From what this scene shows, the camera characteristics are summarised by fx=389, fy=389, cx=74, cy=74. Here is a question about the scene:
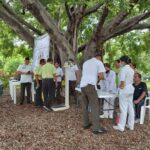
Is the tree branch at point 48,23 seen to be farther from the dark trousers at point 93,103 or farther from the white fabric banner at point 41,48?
the dark trousers at point 93,103

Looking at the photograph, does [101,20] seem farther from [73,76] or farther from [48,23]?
[73,76]

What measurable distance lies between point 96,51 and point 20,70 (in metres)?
2.87

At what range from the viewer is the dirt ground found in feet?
25.1

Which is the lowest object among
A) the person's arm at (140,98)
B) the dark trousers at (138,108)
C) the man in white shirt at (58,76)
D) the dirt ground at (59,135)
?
the dirt ground at (59,135)

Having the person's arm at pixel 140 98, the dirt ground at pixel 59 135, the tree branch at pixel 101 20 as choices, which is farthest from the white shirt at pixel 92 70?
the tree branch at pixel 101 20

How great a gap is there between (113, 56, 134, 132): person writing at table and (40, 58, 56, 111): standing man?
11.7ft

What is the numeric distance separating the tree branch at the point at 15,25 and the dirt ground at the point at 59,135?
15.2ft

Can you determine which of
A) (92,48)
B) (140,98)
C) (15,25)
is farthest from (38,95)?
(140,98)

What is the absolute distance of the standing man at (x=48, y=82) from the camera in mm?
12133

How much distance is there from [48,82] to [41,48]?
1597 mm

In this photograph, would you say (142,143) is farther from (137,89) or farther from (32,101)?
(32,101)

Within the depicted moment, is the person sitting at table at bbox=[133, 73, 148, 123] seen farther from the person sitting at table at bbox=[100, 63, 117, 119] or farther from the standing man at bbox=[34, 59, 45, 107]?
the standing man at bbox=[34, 59, 45, 107]

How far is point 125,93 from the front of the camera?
898 centimetres

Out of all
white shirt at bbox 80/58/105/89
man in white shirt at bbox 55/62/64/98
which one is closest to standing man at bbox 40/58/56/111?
man in white shirt at bbox 55/62/64/98
